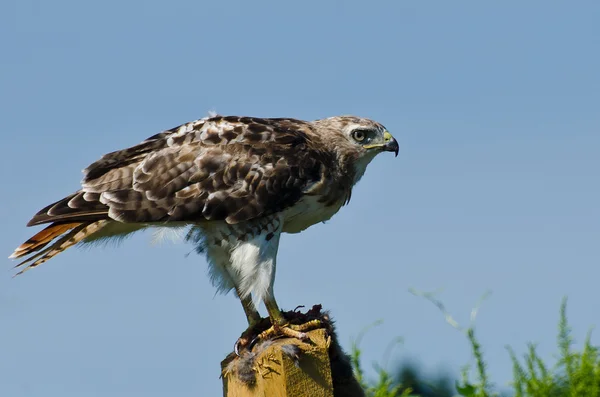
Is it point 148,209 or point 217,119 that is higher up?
point 217,119

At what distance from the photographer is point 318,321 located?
18.7 feet

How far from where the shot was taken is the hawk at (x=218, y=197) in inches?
257

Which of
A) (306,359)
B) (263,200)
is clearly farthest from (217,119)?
(306,359)

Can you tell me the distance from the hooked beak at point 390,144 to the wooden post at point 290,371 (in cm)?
283

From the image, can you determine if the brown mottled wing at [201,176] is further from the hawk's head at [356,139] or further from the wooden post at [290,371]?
the wooden post at [290,371]

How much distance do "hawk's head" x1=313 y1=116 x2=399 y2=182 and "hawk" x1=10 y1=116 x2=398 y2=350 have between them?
1.10ft


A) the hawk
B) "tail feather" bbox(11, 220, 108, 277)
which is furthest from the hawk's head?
"tail feather" bbox(11, 220, 108, 277)

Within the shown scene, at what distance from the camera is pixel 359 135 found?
7578mm

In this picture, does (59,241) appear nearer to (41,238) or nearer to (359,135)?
(41,238)

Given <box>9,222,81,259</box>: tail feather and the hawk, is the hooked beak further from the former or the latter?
<box>9,222,81,259</box>: tail feather

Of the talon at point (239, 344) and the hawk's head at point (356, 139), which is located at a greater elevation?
the hawk's head at point (356, 139)

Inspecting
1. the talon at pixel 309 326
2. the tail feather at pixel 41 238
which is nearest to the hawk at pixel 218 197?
the tail feather at pixel 41 238

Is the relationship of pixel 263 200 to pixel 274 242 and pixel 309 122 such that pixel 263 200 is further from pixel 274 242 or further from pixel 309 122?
pixel 309 122

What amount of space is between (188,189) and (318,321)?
1.65 metres
